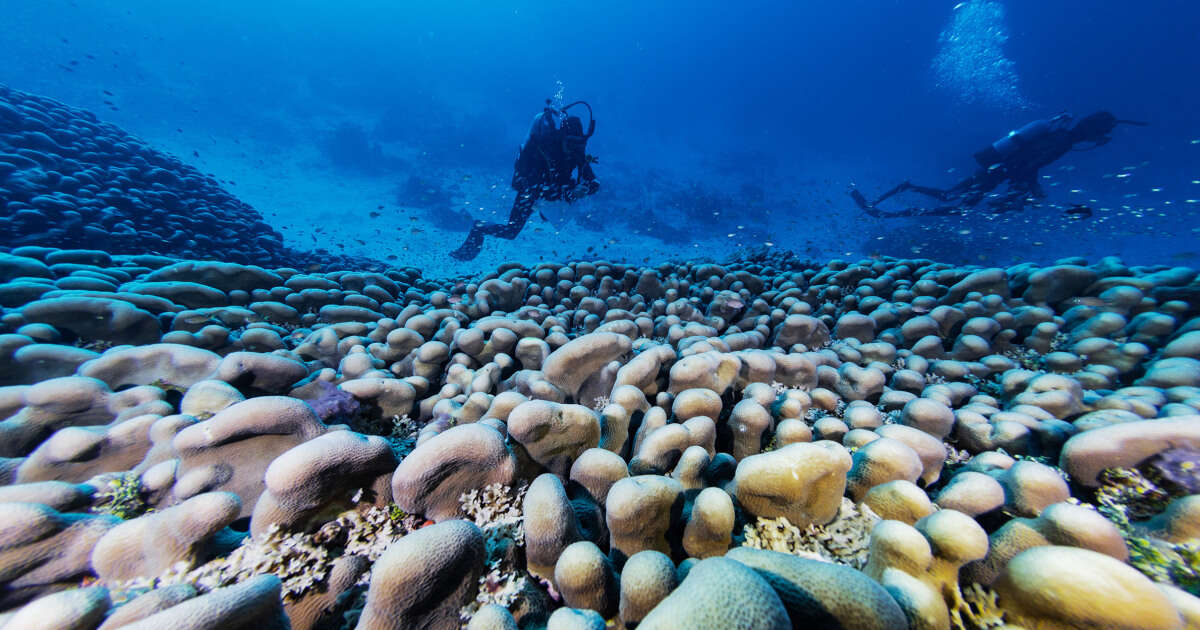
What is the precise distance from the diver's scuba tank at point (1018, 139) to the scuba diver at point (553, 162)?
1661 centimetres

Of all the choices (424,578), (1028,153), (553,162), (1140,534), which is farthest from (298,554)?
(1028,153)

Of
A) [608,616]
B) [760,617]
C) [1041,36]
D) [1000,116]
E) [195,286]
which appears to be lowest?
[608,616]

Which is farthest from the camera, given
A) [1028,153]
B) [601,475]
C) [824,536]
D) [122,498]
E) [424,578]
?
[1028,153]

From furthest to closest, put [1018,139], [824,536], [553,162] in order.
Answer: [1018,139] < [553,162] < [824,536]

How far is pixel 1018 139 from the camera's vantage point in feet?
49.2

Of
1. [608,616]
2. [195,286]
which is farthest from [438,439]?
[195,286]

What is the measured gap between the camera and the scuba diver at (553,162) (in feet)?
39.1

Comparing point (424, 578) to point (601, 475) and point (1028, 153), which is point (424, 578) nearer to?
point (601, 475)

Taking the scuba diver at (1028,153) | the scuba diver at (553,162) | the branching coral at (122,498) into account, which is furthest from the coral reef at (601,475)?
the scuba diver at (1028,153)

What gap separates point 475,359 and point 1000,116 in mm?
94199

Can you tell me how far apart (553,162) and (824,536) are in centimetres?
1234

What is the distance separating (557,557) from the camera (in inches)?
66.1

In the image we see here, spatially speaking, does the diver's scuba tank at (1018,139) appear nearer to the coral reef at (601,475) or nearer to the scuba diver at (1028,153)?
the scuba diver at (1028,153)

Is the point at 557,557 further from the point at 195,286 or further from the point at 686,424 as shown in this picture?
the point at 195,286
